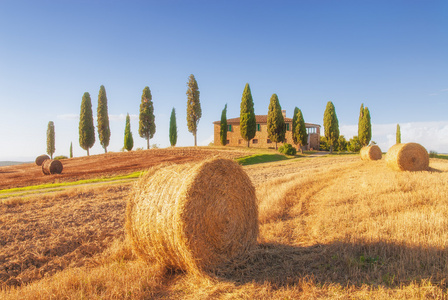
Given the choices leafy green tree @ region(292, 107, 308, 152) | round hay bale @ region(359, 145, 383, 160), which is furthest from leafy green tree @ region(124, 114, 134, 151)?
round hay bale @ region(359, 145, 383, 160)

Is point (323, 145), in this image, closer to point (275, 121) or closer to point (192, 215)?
point (275, 121)

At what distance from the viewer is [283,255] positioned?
6.05m

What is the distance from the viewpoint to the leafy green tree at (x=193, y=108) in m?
50.4

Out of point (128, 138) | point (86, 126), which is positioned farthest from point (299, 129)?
point (86, 126)

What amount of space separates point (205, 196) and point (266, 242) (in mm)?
2302

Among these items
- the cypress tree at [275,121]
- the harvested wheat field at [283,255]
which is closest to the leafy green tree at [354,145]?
the cypress tree at [275,121]

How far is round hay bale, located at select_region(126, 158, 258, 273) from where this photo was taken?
532cm

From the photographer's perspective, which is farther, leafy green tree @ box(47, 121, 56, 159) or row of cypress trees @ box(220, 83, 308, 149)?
leafy green tree @ box(47, 121, 56, 159)

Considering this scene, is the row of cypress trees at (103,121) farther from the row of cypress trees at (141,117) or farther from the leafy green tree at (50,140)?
the leafy green tree at (50,140)

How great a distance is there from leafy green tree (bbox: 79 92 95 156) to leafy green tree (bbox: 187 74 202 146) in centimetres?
1623

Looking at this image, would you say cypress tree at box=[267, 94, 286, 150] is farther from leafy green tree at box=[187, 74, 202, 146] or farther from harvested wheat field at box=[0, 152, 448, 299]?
harvested wheat field at box=[0, 152, 448, 299]

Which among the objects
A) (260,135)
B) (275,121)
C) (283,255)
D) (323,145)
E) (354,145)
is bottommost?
(283,255)

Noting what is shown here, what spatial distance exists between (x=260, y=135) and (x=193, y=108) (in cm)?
1234

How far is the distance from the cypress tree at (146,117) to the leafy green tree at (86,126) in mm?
7922
